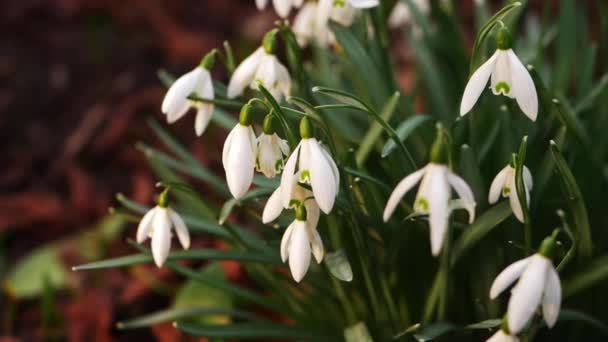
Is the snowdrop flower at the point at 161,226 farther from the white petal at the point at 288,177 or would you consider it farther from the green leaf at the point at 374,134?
the green leaf at the point at 374,134

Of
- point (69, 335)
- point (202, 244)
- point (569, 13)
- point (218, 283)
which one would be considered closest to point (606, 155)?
point (569, 13)

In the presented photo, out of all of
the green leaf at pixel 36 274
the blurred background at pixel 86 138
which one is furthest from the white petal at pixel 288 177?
the green leaf at pixel 36 274

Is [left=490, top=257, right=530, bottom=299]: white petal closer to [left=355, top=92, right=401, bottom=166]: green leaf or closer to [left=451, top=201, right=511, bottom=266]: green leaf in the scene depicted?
[left=451, top=201, right=511, bottom=266]: green leaf

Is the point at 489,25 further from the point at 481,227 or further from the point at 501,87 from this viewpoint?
the point at 481,227

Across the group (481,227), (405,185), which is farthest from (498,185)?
(405,185)

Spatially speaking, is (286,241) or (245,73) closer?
(286,241)

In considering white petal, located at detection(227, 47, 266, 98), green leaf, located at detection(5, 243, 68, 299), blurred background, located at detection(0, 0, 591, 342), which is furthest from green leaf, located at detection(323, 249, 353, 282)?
green leaf, located at detection(5, 243, 68, 299)

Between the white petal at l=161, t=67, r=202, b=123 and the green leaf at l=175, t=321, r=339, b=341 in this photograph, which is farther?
the green leaf at l=175, t=321, r=339, b=341

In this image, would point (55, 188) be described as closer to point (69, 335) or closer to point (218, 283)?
point (69, 335)
